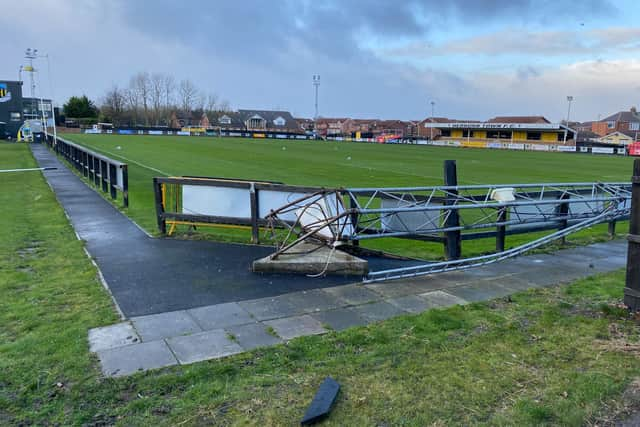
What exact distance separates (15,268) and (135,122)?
116 m

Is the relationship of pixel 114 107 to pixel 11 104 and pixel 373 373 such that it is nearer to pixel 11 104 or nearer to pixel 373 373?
pixel 11 104

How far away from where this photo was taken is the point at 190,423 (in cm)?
329

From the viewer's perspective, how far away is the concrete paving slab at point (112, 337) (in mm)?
4465

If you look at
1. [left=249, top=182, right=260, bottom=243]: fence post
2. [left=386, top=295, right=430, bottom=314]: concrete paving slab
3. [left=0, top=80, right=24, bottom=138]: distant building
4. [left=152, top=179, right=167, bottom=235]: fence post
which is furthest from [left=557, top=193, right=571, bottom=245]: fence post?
[left=0, top=80, right=24, bottom=138]: distant building

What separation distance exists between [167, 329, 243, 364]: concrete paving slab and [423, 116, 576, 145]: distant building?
271 feet

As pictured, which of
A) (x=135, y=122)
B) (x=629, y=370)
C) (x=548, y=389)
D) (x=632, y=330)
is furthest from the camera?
(x=135, y=122)

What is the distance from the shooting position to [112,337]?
464 cm

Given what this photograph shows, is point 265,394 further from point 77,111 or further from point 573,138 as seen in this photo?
point 77,111

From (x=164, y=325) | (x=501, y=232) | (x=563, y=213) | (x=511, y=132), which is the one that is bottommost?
(x=164, y=325)

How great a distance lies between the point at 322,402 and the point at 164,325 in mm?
2177

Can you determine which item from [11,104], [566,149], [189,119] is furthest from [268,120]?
[566,149]

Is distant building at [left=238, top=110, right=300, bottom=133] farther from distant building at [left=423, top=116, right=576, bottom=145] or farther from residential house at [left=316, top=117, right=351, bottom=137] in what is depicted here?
distant building at [left=423, top=116, right=576, bottom=145]

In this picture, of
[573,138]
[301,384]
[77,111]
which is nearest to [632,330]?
[301,384]

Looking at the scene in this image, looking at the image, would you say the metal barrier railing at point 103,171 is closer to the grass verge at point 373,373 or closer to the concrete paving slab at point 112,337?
the grass verge at point 373,373
